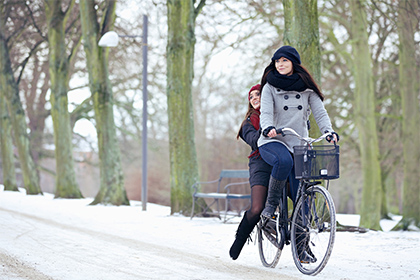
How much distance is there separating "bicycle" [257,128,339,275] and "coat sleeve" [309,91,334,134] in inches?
11.0

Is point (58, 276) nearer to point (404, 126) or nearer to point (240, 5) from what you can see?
point (404, 126)

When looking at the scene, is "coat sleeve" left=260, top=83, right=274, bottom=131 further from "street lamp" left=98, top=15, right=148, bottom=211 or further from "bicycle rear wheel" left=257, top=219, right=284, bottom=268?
"street lamp" left=98, top=15, right=148, bottom=211

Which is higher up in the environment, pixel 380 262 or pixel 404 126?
pixel 404 126

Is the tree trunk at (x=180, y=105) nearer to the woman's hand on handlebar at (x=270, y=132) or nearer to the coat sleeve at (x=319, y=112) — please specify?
the coat sleeve at (x=319, y=112)

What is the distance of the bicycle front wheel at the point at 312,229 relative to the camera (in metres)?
4.71

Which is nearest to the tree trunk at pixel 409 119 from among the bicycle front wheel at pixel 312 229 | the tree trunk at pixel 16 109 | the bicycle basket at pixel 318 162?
the bicycle front wheel at pixel 312 229

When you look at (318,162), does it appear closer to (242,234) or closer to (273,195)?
(273,195)

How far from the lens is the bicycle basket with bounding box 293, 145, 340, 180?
4707 mm

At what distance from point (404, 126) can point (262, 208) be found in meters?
9.80

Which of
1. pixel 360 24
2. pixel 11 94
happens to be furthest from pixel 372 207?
pixel 11 94

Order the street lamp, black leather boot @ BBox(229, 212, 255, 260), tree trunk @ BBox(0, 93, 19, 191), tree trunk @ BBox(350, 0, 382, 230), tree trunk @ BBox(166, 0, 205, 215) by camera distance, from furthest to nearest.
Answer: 1. tree trunk @ BBox(0, 93, 19, 191)
2. tree trunk @ BBox(350, 0, 382, 230)
3. the street lamp
4. tree trunk @ BBox(166, 0, 205, 215)
5. black leather boot @ BBox(229, 212, 255, 260)

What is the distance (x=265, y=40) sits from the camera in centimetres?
1842

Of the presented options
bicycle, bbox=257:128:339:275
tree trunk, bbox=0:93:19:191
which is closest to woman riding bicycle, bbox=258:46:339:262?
bicycle, bbox=257:128:339:275

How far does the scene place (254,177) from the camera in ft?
17.3
